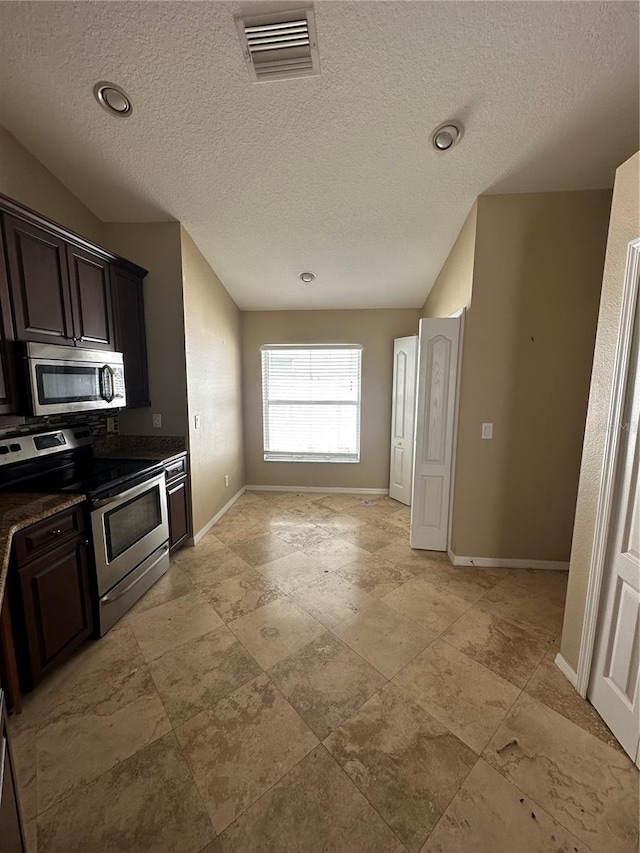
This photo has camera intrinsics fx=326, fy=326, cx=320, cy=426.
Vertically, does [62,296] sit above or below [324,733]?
above

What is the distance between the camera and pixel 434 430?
9.41 ft

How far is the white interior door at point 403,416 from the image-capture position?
3.96 m

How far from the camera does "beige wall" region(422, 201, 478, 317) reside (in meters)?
2.54

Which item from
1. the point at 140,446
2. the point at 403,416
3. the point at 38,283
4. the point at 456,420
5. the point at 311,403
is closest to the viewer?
the point at 38,283

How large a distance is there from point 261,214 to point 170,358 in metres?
1.45

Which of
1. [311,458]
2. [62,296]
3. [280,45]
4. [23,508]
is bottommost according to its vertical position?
[311,458]

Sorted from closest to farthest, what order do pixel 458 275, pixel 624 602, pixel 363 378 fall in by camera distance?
pixel 624 602, pixel 458 275, pixel 363 378

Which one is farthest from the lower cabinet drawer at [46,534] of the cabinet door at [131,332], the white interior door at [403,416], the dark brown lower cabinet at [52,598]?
the white interior door at [403,416]

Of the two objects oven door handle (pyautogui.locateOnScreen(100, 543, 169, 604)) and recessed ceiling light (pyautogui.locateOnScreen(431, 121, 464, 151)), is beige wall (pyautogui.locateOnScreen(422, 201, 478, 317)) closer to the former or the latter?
recessed ceiling light (pyautogui.locateOnScreen(431, 121, 464, 151))

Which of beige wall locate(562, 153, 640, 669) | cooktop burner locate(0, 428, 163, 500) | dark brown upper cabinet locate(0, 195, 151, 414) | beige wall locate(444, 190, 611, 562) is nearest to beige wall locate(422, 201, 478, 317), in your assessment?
beige wall locate(444, 190, 611, 562)

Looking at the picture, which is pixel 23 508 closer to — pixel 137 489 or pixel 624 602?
pixel 137 489

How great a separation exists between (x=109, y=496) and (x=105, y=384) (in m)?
0.87

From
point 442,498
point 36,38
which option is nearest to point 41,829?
point 442,498

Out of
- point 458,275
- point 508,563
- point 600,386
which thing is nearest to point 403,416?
point 458,275
